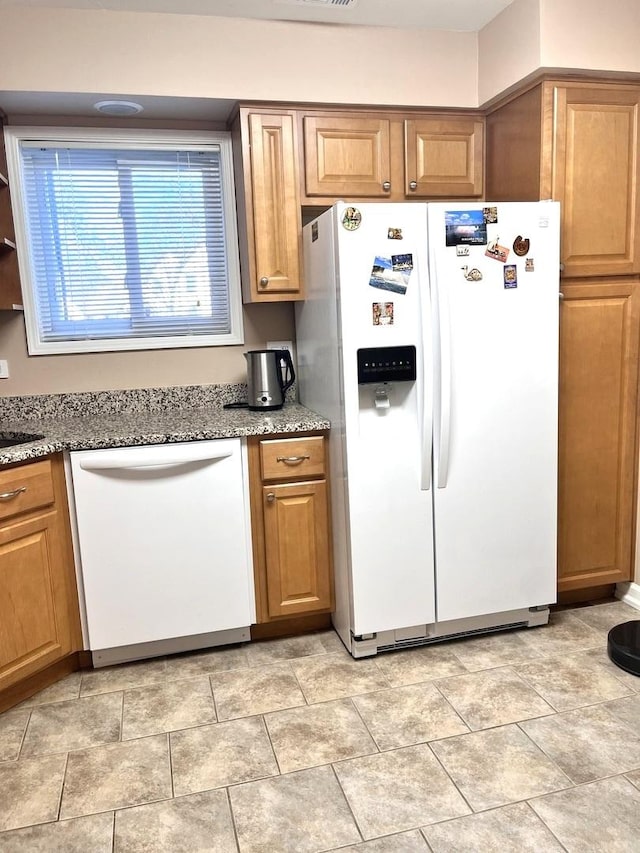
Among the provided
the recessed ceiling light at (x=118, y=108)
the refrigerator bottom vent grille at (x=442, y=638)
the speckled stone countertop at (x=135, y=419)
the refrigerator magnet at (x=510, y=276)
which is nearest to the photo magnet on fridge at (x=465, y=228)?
the refrigerator magnet at (x=510, y=276)

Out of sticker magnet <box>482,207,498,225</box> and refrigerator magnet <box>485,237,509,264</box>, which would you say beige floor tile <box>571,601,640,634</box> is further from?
sticker magnet <box>482,207,498,225</box>

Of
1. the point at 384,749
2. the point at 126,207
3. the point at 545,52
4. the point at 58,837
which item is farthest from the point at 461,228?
the point at 58,837

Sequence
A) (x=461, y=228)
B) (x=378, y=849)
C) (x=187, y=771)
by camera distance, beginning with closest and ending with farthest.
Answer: (x=378, y=849)
(x=187, y=771)
(x=461, y=228)

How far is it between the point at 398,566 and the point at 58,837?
54.8 inches

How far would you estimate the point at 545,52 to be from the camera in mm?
2477

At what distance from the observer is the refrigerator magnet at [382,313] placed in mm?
2400

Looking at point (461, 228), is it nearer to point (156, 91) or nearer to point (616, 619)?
point (156, 91)

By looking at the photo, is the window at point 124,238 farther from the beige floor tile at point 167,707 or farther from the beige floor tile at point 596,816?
the beige floor tile at point 596,816

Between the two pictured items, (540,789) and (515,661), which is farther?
(515,661)

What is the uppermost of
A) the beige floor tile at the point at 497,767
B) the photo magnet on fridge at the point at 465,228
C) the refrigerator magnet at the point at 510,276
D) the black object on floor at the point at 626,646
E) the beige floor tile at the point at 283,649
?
the photo magnet on fridge at the point at 465,228

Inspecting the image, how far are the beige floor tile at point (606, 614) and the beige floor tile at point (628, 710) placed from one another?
51 centimetres

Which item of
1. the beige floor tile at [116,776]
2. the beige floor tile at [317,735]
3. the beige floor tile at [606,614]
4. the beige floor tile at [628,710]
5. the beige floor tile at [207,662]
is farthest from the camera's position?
the beige floor tile at [606,614]

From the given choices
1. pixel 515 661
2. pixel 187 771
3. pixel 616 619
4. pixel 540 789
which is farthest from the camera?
pixel 616 619

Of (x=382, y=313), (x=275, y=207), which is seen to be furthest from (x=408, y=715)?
(x=275, y=207)
